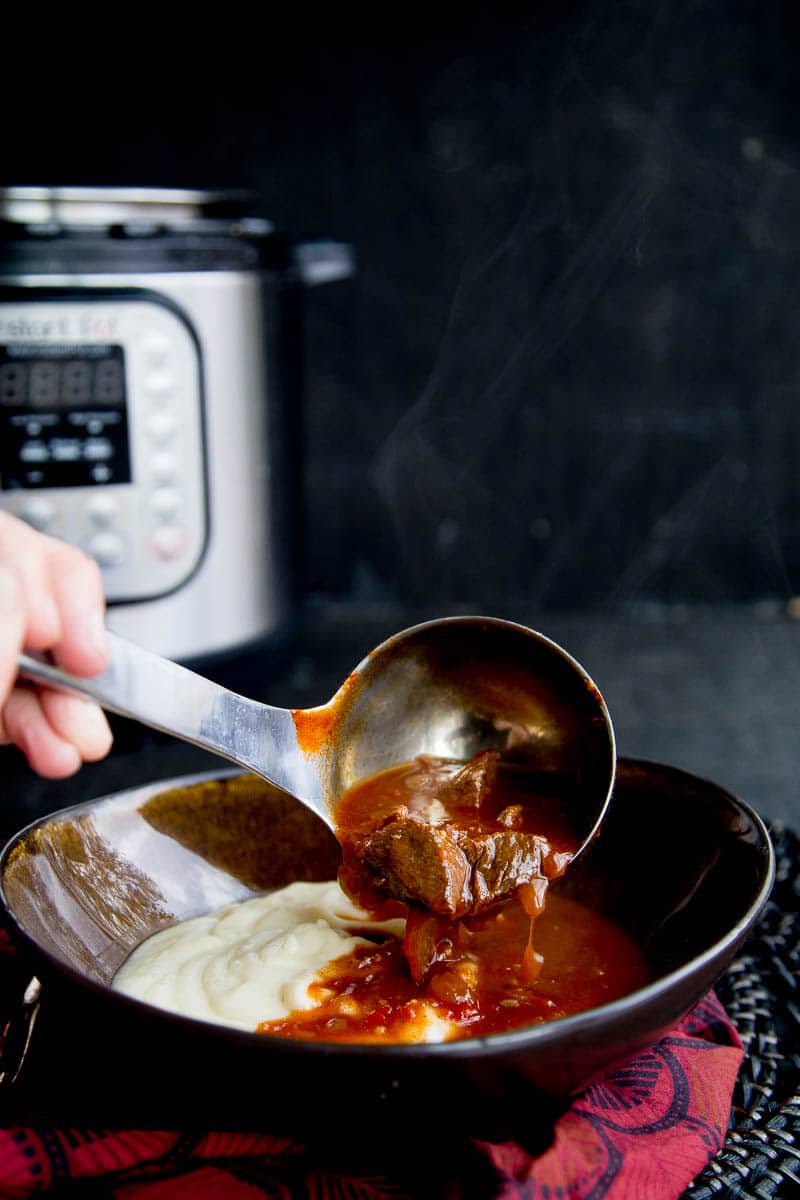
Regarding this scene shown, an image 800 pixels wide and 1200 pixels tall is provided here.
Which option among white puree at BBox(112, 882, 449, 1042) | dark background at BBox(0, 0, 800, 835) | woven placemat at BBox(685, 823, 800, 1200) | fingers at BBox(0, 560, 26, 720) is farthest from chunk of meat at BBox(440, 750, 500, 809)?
dark background at BBox(0, 0, 800, 835)

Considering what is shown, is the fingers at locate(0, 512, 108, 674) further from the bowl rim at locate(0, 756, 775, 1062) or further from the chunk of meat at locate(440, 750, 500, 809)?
the chunk of meat at locate(440, 750, 500, 809)

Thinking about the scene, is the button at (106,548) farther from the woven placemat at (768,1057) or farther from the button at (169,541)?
the woven placemat at (768,1057)

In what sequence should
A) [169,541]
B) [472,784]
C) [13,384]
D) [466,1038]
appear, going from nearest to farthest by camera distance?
[466,1038]
[472,784]
[13,384]
[169,541]

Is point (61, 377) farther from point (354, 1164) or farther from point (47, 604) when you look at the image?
point (354, 1164)

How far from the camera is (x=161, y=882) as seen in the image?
0.93 metres

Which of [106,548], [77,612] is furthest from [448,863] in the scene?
[106,548]

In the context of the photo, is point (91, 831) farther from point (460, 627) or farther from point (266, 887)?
point (460, 627)

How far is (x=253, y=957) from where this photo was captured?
82 centimetres

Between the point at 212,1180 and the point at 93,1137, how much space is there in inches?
3.0

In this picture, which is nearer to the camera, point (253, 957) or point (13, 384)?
point (253, 957)

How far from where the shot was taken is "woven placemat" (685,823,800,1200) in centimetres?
68

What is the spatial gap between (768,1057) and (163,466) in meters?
0.86

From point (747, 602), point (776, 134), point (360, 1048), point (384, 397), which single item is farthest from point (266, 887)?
point (776, 134)

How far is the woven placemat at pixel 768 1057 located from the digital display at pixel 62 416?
783 millimetres
